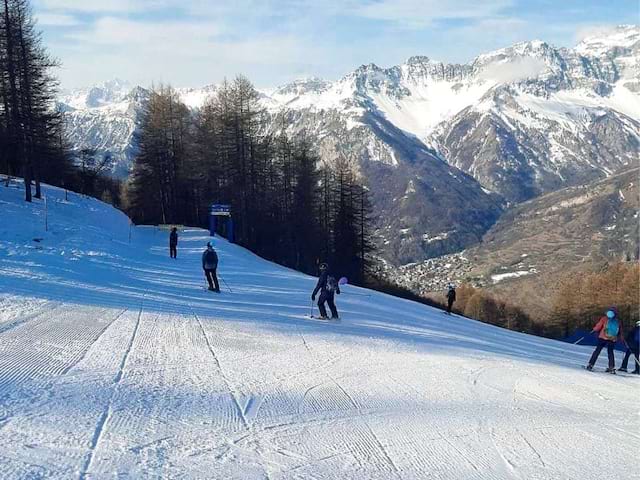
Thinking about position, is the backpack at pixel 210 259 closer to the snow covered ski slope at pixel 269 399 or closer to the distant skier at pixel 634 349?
the snow covered ski slope at pixel 269 399

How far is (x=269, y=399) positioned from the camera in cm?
820

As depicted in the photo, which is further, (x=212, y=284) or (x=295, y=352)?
(x=212, y=284)

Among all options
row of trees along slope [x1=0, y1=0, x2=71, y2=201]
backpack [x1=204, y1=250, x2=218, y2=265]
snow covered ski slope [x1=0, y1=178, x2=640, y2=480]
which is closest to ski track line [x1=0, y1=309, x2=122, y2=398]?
snow covered ski slope [x1=0, y1=178, x2=640, y2=480]

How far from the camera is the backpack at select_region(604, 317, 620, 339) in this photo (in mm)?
15594

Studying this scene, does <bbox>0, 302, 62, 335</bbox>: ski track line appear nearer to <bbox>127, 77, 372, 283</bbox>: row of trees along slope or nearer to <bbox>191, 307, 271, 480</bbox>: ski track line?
<bbox>191, 307, 271, 480</bbox>: ski track line

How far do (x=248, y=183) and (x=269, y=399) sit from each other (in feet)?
130

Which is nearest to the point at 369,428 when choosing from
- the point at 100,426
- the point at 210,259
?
the point at 100,426

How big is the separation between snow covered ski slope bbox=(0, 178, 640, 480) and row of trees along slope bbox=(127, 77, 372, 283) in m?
29.8

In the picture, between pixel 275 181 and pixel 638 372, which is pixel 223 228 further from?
pixel 638 372

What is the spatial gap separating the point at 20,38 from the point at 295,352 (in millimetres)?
28049

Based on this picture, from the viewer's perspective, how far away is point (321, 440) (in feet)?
22.5

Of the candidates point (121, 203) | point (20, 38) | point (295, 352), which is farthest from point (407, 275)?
point (295, 352)

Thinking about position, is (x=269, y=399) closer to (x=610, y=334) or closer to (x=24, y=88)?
(x=610, y=334)

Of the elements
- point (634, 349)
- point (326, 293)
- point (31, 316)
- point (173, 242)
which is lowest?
point (634, 349)
